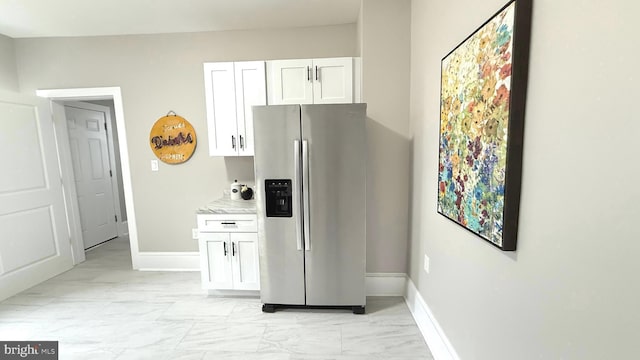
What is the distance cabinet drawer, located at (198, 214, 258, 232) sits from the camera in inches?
99.0

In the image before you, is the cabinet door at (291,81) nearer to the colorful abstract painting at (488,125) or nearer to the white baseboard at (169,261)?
the colorful abstract painting at (488,125)

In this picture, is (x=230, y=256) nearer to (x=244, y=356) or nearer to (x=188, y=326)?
(x=188, y=326)

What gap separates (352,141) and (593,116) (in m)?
1.52

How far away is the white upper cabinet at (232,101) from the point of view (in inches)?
104

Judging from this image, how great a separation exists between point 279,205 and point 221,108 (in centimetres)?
122

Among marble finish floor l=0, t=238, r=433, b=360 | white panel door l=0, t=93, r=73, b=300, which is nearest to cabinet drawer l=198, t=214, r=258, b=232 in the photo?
marble finish floor l=0, t=238, r=433, b=360

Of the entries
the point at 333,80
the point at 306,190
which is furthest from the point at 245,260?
the point at 333,80

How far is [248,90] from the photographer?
2662 millimetres

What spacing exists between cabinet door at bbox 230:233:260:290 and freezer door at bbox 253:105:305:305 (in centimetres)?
21

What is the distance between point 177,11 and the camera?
254cm

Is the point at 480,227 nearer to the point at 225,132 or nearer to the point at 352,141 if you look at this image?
the point at 352,141

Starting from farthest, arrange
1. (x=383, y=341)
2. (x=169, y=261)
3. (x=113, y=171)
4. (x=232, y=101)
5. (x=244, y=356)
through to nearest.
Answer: (x=113, y=171) → (x=169, y=261) → (x=232, y=101) → (x=383, y=341) → (x=244, y=356)

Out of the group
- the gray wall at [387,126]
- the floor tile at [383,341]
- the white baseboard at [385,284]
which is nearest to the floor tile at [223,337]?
the floor tile at [383,341]

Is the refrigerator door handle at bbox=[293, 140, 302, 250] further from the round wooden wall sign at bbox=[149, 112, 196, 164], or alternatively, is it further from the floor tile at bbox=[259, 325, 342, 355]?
the round wooden wall sign at bbox=[149, 112, 196, 164]
